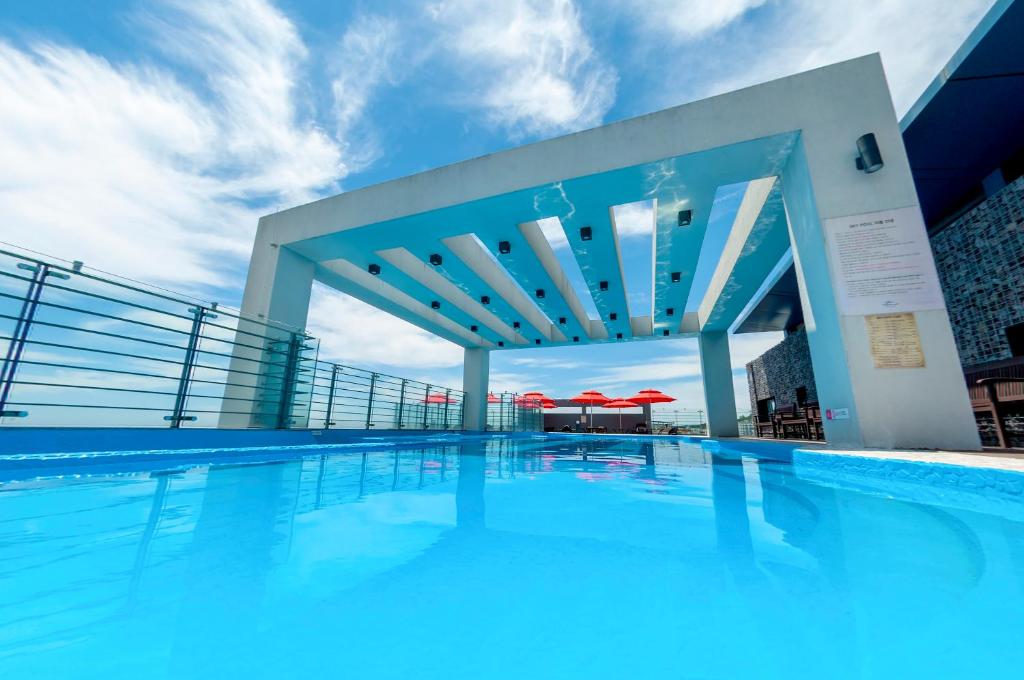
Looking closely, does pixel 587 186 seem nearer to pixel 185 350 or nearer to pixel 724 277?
pixel 724 277

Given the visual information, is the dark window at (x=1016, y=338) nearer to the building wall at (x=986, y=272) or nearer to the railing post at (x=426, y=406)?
the building wall at (x=986, y=272)

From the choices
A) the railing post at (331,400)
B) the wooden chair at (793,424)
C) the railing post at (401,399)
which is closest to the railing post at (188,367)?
the railing post at (331,400)

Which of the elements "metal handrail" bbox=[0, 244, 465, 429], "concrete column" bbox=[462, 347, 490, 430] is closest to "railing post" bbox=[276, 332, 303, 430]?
"metal handrail" bbox=[0, 244, 465, 429]

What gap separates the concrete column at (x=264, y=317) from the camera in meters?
5.39

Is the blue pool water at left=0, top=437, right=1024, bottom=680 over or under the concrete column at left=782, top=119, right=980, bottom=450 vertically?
under

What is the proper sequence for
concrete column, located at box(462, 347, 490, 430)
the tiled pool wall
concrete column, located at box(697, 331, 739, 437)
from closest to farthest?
1. the tiled pool wall
2. concrete column, located at box(697, 331, 739, 437)
3. concrete column, located at box(462, 347, 490, 430)

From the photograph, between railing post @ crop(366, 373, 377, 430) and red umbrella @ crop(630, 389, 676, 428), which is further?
red umbrella @ crop(630, 389, 676, 428)

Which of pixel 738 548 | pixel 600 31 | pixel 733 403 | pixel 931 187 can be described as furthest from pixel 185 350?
pixel 733 403

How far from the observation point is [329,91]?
16.1 feet

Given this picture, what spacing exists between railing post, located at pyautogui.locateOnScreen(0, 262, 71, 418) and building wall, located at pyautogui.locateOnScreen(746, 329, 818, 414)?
40.3ft

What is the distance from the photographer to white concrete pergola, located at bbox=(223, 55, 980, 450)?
11.4ft

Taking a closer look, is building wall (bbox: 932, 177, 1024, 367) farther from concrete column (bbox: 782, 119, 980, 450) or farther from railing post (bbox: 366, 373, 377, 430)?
railing post (bbox: 366, 373, 377, 430)

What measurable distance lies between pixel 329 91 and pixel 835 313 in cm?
623

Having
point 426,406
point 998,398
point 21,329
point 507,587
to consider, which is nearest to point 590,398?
point 426,406
